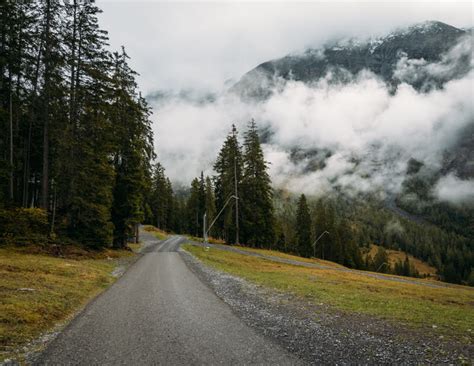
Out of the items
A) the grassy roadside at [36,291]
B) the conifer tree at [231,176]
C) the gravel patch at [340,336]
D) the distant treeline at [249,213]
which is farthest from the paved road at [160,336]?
the conifer tree at [231,176]

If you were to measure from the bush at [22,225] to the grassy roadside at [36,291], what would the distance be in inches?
40.6

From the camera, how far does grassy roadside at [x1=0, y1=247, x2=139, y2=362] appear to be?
27.3ft

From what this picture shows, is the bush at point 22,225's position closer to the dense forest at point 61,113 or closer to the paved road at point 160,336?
the dense forest at point 61,113

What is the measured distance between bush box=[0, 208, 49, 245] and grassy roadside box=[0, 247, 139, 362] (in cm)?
103

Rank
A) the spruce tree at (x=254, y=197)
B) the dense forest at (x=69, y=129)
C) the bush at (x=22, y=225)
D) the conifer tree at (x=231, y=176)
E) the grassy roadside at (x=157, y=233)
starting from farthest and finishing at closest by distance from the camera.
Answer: the grassy roadside at (x=157, y=233) → the spruce tree at (x=254, y=197) → the conifer tree at (x=231, y=176) → the dense forest at (x=69, y=129) → the bush at (x=22, y=225)

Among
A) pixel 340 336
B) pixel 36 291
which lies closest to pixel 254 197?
pixel 36 291

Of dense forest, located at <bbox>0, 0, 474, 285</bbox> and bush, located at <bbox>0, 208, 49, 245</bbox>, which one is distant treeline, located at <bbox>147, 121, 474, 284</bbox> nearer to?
dense forest, located at <bbox>0, 0, 474, 285</bbox>

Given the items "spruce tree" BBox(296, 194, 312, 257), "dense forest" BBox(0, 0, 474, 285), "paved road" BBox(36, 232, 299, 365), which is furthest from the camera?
"spruce tree" BBox(296, 194, 312, 257)

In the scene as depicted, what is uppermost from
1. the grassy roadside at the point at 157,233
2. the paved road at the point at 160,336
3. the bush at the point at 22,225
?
the bush at the point at 22,225

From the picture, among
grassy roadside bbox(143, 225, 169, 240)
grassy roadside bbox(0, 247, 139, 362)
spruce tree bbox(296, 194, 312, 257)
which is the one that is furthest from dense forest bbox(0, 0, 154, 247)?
spruce tree bbox(296, 194, 312, 257)

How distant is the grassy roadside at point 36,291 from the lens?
833cm

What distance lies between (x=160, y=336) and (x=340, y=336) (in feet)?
16.6

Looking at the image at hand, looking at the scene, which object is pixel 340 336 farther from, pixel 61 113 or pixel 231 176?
pixel 231 176

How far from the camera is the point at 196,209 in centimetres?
8088
